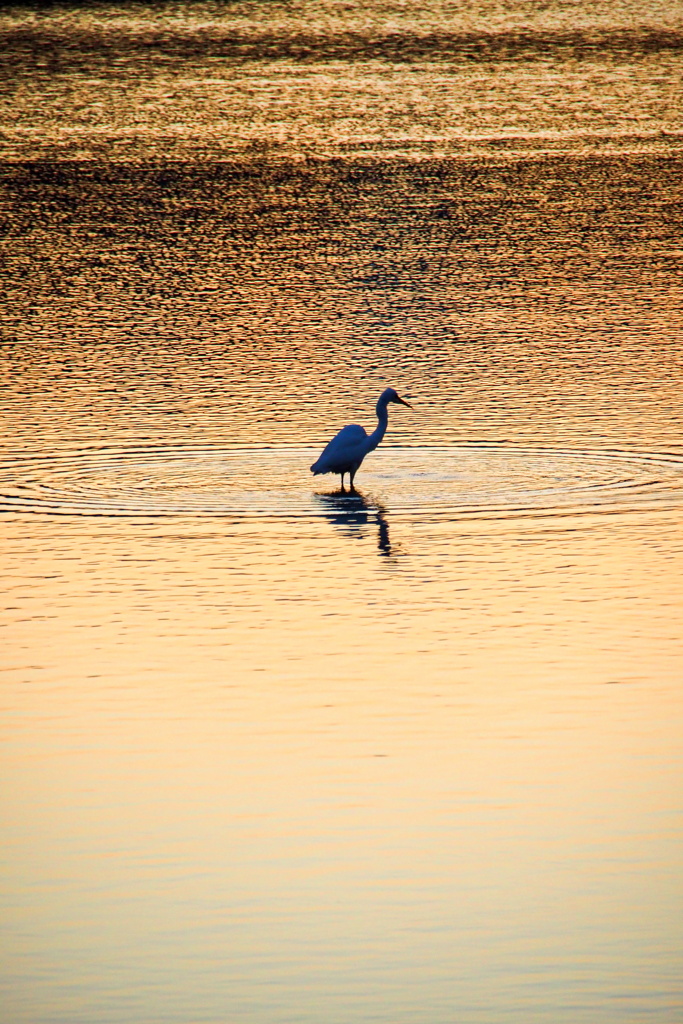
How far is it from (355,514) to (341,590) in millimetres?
2011

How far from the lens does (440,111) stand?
32.9 meters

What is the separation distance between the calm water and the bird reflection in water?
5cm

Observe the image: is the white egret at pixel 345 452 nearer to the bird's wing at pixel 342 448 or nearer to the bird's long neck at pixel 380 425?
the bird's wing at pixel 342 448

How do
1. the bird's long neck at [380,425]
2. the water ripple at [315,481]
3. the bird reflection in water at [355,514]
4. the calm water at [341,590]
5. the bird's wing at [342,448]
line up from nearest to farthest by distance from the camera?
the calm water at [341,590] → the bird reflection in water at [355,514] → the water ripple at [315,481] → the bird's wing at [342,448] → the bird's long neck at [380,425]

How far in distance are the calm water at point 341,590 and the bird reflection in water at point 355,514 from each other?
1.9 inches

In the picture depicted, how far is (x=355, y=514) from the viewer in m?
13.3

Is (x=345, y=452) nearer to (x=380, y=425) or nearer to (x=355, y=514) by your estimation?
(x=355, y=514)

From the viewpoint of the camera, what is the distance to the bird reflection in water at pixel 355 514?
12688 mm

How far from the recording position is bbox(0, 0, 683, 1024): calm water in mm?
7062

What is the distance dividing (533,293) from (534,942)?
50.8 ft

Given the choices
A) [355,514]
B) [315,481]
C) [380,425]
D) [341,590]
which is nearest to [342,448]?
[315,481]

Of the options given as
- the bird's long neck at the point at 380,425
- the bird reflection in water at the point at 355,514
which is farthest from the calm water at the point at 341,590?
the bird's long neck at the point at 380,425

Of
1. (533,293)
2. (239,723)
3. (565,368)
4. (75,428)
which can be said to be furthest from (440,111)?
(239,723)

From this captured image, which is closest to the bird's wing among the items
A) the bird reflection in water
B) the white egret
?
the white egret
